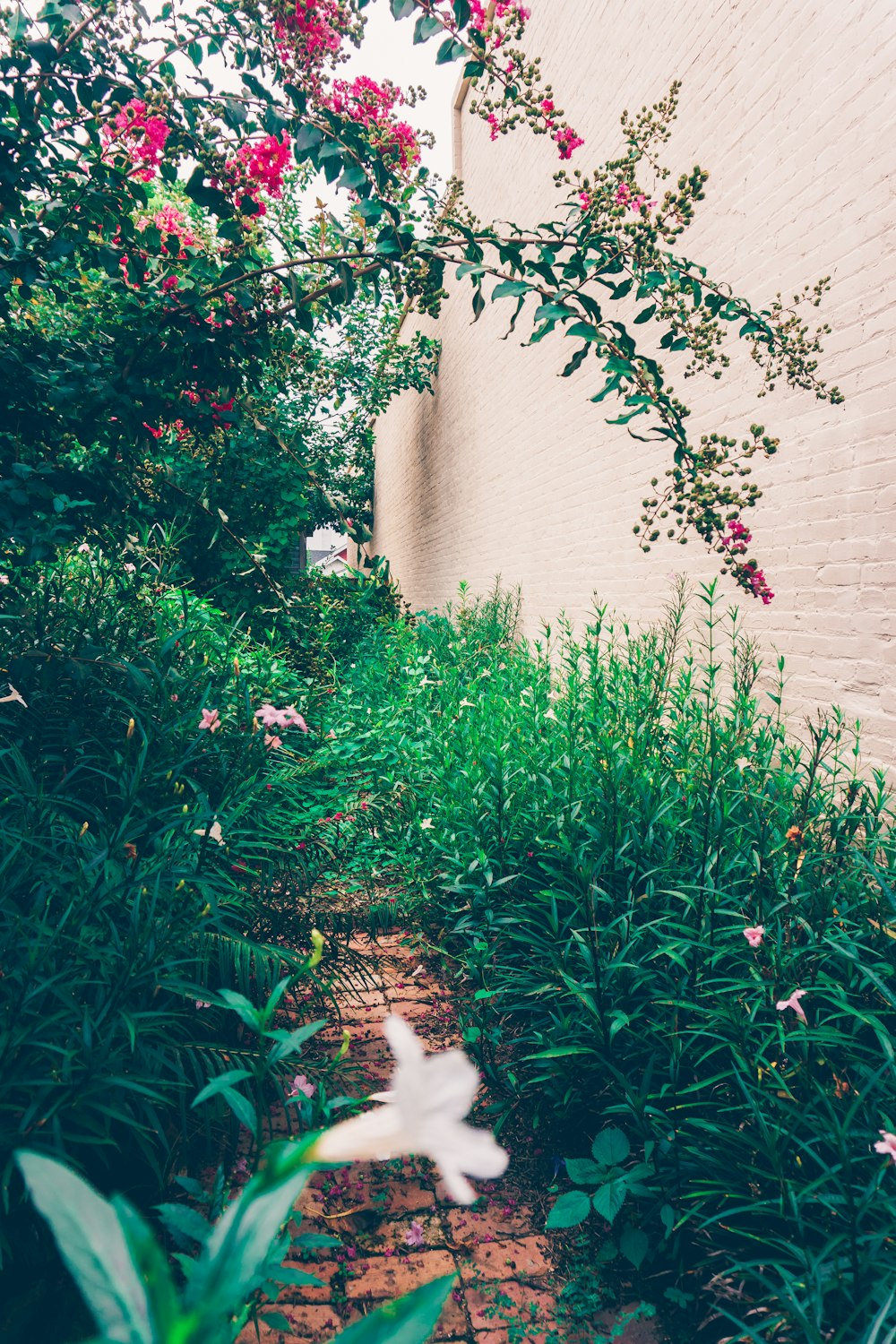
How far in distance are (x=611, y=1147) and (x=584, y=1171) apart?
0.07 meters

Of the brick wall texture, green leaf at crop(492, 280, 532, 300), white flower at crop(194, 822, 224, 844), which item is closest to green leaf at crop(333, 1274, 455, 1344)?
white flower at crop(194, 822, 224, 844)

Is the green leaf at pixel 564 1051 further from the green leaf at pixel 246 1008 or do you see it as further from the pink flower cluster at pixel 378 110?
the pink flower cluster at pixel 378 110

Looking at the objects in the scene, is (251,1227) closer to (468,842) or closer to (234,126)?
(468,842)

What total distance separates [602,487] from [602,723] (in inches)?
84.2

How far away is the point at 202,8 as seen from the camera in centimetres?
237

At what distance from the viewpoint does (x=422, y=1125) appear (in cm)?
40

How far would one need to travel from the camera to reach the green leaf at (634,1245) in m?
1.35

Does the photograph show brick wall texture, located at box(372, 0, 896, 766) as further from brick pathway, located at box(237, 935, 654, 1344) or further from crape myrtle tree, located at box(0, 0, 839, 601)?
brick pathway, located at box(237, 935, 654, 1344)

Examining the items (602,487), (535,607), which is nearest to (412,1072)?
(602,487)

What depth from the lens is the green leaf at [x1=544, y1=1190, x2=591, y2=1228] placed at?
1.39 metres

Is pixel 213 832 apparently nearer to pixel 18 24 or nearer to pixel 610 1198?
pixel 610 1198

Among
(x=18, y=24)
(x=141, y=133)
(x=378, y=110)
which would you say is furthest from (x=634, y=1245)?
(x=378, y=110)

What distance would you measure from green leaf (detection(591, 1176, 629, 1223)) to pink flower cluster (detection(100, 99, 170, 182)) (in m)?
3.19

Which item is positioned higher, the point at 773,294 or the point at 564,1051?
the point at 773,294
